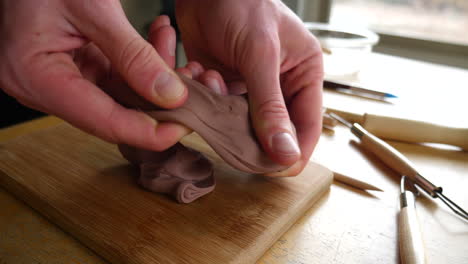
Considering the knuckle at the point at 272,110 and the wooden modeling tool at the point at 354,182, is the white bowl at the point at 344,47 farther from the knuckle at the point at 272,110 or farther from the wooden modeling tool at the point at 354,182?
the knuckle at the point at 272,110

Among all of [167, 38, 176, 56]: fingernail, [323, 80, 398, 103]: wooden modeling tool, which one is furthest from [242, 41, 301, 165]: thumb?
[323, 80, 398, 103]: wooden modeling tool

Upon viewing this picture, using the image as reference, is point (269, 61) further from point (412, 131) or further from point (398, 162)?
point (412, 131)

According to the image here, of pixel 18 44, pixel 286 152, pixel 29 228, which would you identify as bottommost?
pixel 29 228

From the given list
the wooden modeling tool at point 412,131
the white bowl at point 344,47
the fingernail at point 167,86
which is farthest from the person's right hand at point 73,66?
the white bowl at point 344,47

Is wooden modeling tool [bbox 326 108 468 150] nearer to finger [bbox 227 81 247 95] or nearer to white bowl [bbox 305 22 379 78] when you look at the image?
finger [bbox 227 81 247 95]

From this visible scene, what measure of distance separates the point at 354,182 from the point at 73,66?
0.81 meters

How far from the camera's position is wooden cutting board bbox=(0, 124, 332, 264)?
78 cm

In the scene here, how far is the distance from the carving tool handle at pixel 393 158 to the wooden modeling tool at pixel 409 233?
0.17 feet

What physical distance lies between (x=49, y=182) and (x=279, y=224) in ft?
2.04

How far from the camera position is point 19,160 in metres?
1.07

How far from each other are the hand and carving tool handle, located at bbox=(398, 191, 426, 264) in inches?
11.0

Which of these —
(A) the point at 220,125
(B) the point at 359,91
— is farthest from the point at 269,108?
(B) the point at 359,91

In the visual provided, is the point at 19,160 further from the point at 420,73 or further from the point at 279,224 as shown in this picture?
the point at 420,73

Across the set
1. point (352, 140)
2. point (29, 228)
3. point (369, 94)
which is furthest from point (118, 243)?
point (369, 94)
